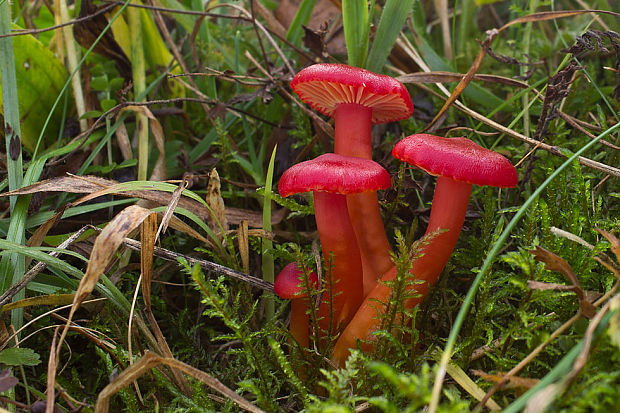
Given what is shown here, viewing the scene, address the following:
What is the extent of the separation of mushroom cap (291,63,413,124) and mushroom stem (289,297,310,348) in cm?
73

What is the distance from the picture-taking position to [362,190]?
4.26 feet

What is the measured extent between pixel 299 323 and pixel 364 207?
0.46 metres

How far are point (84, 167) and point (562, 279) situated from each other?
1739mm

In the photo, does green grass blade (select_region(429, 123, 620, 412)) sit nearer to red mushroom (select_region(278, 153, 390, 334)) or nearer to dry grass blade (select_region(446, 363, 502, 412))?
dry grass blade (select_region(446, 363, 502, 412))

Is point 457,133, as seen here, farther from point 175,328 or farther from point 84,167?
point 84,167

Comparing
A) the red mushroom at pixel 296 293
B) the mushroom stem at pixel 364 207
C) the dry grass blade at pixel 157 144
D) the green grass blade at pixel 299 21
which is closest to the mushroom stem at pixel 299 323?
the red mushroom at pixel 296 293

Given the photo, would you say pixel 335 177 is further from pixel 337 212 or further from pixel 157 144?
pixel 157 144

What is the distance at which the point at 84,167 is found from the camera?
177cm

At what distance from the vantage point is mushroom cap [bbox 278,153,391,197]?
1.29 m

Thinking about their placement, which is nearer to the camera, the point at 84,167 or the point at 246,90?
the point at 84,167

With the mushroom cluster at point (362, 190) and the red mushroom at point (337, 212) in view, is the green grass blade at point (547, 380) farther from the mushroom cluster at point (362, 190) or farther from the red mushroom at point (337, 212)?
→ the red mushroom at point (337, 212)

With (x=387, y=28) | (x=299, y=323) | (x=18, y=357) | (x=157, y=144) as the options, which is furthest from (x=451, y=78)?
(x=18, y=357)

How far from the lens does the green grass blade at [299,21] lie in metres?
2.17

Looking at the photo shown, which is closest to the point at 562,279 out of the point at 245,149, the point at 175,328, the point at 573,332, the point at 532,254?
the point at 573,332
